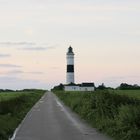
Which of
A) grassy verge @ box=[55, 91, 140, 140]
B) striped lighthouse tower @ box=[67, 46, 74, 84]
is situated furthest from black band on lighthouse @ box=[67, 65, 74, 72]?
grassy verge @ box=[55, 91, 140, 140]

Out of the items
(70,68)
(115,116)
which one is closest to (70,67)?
(70,68)

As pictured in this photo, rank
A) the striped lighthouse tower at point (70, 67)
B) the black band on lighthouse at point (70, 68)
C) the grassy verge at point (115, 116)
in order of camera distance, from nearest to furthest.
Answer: the grassy verge at point (115, 116) → the striped lighthouse tower at point (70, 67) → the black band on lighthouse at point (70, 68)

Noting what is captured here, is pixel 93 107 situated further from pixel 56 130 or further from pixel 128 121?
pixel 128 121

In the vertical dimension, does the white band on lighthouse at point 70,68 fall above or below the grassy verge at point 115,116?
above

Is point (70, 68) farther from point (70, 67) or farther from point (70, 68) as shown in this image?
point (70, 67)

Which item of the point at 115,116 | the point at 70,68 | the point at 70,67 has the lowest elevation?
the point at 115,116

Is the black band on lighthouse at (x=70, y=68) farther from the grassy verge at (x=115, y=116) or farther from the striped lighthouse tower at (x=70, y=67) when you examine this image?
the grassy verge at (x=115, y=116)

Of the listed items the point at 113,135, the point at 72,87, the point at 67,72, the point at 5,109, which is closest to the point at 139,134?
the point at 113,135

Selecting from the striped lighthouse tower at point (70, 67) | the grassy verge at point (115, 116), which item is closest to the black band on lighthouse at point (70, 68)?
the striped lighthouse tower at point (70, 67)

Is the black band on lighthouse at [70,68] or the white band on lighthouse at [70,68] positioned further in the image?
the black band on lighthouse at [70,68]

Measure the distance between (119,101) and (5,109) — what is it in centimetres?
914

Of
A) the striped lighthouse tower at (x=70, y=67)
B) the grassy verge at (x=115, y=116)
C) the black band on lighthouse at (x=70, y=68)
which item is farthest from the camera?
the black band on lighthouse at (x=70, y=68)

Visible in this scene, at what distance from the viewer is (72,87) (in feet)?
504

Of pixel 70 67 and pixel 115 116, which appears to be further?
pixel 70 67
